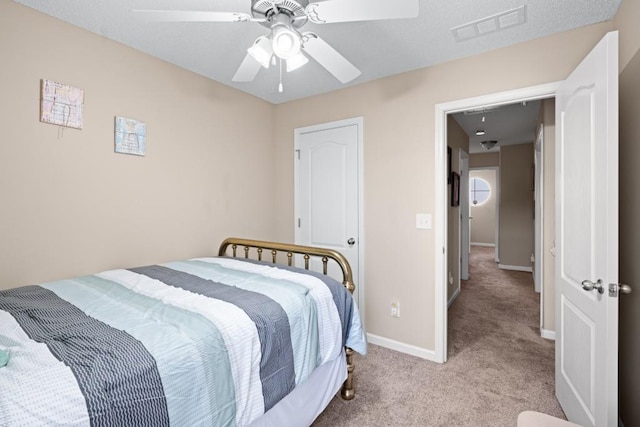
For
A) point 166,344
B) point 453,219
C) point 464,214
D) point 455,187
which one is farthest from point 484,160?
point 166,344

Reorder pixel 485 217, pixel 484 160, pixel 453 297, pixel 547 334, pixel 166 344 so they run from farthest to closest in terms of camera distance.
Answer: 1. pixel 485 217
2. pixel 484 160
3. pixel 453 297
4. pixel 547 334
5. pixel 166 344

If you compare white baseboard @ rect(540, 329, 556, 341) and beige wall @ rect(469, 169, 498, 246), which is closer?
white baseboard @ rect(540, 329, 556, 341)

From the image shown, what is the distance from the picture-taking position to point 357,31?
206 centimetres

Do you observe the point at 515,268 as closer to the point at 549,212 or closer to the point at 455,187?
the point at 455,187

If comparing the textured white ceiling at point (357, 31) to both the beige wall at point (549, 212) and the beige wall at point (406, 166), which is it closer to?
the beige wall at point (406, 166)

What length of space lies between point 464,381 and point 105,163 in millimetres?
3056

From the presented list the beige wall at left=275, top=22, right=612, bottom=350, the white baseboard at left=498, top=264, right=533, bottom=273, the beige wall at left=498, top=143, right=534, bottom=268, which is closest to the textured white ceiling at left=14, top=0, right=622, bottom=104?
the beige wall at left=275, top=22, right=612, bottom=350

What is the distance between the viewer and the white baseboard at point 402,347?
257cm

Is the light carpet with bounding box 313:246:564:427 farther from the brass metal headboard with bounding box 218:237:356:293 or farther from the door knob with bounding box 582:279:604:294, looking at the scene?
the door knob with bounding box 582:279:604:294

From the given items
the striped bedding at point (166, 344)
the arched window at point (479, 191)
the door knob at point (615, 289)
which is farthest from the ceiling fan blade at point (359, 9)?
the arched window at point (479, 191)

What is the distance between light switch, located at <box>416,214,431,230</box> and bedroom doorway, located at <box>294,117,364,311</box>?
0.55 m

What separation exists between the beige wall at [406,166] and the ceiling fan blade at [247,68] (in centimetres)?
135

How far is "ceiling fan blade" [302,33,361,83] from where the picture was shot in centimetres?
154

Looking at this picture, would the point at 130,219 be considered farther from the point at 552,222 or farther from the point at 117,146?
the point at 552,222
